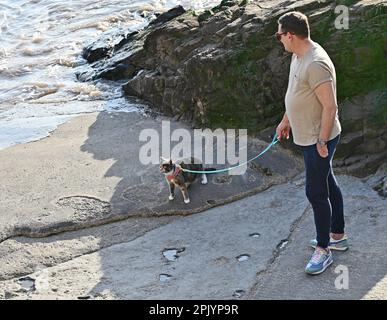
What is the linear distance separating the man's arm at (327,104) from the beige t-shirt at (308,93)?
0.04m

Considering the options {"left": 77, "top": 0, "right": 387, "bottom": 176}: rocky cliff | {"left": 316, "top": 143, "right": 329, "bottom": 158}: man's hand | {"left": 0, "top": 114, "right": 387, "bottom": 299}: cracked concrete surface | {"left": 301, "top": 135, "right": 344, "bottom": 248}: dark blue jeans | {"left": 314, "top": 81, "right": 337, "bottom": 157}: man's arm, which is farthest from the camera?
{"left": 77, "top": 0, "right": 387, "bottom": 176}: rocky cliff

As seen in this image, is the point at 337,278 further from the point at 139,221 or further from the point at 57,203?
the point at 57,203

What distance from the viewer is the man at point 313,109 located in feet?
14.5

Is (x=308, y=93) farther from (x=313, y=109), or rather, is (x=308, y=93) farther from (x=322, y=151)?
(x=322, y=151)

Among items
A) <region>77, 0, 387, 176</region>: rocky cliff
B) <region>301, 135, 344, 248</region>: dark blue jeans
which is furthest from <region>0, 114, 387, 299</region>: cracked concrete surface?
<region>77, 0, 387, 176</region>: rocky cliff

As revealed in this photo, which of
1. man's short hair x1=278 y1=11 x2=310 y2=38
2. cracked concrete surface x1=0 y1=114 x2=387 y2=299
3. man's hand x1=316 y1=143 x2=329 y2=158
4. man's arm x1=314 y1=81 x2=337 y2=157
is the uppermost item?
man's short hair x1=278 y1=11 x2=310 y2=38

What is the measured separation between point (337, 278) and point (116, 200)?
9.26 ft

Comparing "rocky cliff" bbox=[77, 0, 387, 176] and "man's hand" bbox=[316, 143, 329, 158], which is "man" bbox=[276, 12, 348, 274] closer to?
"man's hand" bbox=[316, 143, 329, 158]

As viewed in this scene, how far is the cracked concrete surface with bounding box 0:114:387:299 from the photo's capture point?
5.11 m

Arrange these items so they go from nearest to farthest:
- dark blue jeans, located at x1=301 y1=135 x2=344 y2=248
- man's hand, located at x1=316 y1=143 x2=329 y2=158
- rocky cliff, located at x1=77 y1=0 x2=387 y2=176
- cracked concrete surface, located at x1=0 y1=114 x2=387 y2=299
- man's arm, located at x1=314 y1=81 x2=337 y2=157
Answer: man's arm, located at x1=314 y1=81 x2=337 y2=157
man's hand, located at x1=316 y1=143 x2=329 y2=158
dark blue jeans, located at x1=301 y1=135 x2=344 y2=248
cracked concrete surface, located at x1=0 y1=114 x2=387 y2=299
rocky cliff, located at x1=77 y1=0 x2=387 y2=176

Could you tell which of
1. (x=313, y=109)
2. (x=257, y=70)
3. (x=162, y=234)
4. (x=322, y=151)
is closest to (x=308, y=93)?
(x=313, y=109)

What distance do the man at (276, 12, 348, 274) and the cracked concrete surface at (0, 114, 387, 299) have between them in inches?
17.7

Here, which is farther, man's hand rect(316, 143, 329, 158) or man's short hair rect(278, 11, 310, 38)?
man's hand rect(316, 143, 329, 158)

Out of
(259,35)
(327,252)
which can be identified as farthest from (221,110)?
(327,252)
